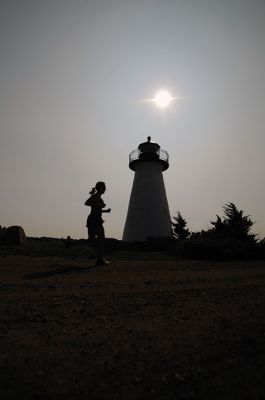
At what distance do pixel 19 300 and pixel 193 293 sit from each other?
2736 mm

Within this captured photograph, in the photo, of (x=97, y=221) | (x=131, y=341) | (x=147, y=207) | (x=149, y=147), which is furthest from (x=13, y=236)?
(x=131, y=341)

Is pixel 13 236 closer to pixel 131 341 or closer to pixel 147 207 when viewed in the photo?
pixel 147 207

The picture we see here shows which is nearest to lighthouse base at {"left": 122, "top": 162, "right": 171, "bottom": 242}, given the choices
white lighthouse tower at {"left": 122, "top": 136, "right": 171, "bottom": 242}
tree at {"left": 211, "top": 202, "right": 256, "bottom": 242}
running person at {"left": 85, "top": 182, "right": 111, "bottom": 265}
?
white lighthouse tower at {"left": 122, "top": 136, "right": 171, "bottom": 242}

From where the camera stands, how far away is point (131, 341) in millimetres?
3246

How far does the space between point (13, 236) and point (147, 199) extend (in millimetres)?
12846

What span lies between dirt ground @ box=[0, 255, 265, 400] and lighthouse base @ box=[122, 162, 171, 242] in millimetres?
22904

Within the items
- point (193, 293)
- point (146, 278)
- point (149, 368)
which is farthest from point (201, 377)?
point (146, 278)

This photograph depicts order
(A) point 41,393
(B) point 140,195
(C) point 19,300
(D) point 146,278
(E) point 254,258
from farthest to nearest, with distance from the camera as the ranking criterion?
(B) point 140,195 < (E) point 254,258 < (D) point 146,278 < (C) point 19,300 < (A) point 41,393

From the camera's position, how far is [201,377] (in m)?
2.62

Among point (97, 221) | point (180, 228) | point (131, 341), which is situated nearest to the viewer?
point (131, 341)

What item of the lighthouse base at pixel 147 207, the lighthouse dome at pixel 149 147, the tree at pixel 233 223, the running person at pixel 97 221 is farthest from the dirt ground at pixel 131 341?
the lighthouse dome at pixel 149 147

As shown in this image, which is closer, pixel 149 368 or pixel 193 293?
pixel 149 368

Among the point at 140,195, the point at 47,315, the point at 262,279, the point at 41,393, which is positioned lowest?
the point at 41,393

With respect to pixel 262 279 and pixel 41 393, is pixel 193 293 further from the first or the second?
pixel 41 393
